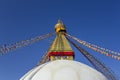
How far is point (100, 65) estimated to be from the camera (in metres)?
27.0

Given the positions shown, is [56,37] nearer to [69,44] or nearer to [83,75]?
[69,44]

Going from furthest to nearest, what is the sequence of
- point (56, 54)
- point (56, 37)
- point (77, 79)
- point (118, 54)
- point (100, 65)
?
point (56, 37) → point (100, 65) → point (56, 54) → point (118, 54) → point (77, 79)

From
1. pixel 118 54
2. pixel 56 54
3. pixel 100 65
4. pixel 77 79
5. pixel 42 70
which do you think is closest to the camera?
pixel 77 79

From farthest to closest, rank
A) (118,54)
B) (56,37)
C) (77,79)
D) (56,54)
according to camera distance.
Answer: (56,37), (56,54), (118,54), (77,79)

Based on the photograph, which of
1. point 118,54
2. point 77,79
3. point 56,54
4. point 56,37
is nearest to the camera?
point 77,79

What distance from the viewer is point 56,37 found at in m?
28.9

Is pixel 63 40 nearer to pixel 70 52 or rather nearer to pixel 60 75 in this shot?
pixel 70 52

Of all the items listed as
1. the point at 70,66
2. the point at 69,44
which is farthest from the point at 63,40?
the point at 70,66

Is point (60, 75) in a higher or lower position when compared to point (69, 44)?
lower

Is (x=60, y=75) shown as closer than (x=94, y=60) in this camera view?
Yes

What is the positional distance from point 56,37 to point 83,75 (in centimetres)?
2080

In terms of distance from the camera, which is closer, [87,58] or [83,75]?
[83,75]

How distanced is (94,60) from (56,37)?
537 centimetres

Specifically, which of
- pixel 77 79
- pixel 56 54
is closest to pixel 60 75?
pixel 77 79
